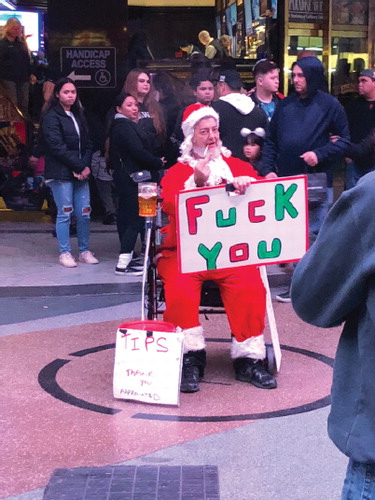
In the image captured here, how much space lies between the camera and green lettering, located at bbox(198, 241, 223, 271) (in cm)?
519

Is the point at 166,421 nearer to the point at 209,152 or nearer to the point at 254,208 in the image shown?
the point at 254,208

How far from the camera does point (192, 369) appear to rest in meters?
5.36

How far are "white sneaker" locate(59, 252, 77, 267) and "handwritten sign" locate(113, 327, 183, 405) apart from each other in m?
4.34

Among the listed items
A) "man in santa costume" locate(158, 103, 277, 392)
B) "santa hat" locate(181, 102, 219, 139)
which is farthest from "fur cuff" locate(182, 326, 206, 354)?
"santa hat" locate(181, 102, 219, 139)

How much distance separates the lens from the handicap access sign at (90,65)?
39.6ft

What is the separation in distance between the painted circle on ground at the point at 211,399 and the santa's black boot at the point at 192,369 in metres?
0.05

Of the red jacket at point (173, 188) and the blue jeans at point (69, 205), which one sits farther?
the blue jeans at point (69, 205)

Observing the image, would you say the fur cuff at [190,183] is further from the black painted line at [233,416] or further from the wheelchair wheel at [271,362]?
the black painted line at [233,416]

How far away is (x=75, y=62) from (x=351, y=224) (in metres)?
10.5

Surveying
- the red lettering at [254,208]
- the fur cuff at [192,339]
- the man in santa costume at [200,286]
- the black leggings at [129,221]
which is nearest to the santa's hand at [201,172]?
the man in santa costume at [200,286]

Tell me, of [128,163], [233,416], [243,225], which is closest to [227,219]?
[243,225]

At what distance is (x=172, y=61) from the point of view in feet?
36.0

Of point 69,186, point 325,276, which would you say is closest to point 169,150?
point 69,186

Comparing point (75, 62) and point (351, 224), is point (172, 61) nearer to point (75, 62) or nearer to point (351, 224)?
point (75, 62)
